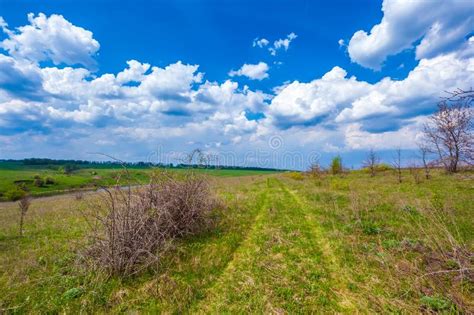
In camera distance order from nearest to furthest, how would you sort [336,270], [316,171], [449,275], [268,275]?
[449,275] → [268,275] → [336,270] → [316,171]

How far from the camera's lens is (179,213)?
860cm

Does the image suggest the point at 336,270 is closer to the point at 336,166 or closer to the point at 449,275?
the point at 449,275

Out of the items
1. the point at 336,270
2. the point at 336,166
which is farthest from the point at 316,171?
the point at 336,270

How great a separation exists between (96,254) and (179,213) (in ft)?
9.78

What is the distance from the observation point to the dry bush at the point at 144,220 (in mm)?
5812

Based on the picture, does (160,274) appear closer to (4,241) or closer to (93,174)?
(93,174)

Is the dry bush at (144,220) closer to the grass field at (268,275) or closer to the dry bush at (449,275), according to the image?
the grass field at (268,275)

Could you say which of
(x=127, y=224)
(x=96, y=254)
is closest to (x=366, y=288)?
(x=127, y=224)

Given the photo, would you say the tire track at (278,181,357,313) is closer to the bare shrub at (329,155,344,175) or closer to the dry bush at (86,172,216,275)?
the dry bush at (86,172,216,275)

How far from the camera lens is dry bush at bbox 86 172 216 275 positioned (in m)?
5.81

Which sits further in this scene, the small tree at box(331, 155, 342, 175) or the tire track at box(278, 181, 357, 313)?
the small tree at box(331, 155, 342, 175)

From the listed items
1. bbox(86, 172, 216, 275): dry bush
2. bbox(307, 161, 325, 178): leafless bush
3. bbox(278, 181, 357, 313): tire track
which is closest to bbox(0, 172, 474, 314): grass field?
bbox(278, 181, 357, 313): tire track

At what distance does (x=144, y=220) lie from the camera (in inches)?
261

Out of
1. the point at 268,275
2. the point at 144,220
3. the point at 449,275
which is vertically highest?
the point at 144,220
